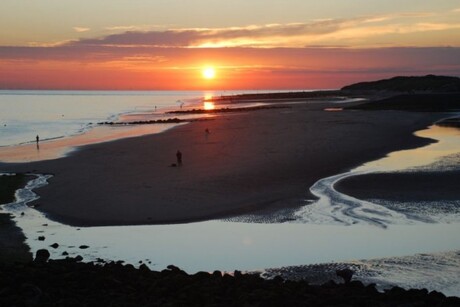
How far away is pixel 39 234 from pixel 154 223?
3.95 m

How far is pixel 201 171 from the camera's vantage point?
30.4 metres

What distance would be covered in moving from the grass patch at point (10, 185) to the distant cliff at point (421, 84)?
398 feet

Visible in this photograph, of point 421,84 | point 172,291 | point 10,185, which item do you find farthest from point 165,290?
point 421,84

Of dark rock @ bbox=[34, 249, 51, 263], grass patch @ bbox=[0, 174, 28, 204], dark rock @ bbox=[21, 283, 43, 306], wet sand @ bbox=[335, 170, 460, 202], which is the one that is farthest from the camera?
grass patch @ bbox=[0, 174, 28, 204]

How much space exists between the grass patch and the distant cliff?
121241 millimetres

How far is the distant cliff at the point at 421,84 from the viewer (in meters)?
138

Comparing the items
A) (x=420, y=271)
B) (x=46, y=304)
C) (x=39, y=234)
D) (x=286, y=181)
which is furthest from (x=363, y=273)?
(x=286, y=181)

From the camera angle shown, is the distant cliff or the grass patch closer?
the grass patch

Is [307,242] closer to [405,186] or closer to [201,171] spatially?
[405,186]

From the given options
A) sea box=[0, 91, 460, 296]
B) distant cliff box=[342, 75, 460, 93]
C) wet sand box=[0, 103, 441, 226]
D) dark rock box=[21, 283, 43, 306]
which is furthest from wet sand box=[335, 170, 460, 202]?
distant cliff box=[342, 75, 460, 93]

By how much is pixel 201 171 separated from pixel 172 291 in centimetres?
1807

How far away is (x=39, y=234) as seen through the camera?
19.2 meters

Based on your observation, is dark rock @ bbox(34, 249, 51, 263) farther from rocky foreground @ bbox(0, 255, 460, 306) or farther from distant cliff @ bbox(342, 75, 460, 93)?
distant cliff @ bbox(342, 75, 460, 93)

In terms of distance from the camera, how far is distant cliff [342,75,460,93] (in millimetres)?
137500
